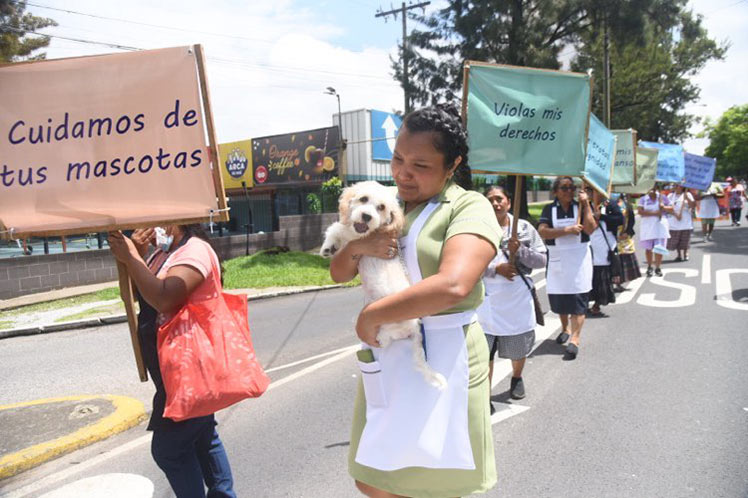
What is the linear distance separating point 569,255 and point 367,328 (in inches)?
194

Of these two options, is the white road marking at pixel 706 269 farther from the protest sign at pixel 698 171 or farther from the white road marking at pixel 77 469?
the white road marking at pixel 77 469

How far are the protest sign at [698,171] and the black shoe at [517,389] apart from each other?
469 inches

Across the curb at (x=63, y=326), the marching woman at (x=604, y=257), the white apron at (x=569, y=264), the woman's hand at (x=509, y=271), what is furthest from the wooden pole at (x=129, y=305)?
the curb at (x=63, y=326)

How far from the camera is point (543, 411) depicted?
14.5 feet

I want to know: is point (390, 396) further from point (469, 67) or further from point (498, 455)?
point (469, 67)

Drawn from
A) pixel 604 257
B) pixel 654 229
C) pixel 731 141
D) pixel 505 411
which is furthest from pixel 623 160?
pixel 731 141

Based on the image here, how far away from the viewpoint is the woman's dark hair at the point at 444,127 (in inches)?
72.6

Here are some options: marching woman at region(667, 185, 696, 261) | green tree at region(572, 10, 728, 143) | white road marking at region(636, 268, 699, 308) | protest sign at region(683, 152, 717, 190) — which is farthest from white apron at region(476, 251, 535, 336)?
green tree at region(572, 10, 728, 143)

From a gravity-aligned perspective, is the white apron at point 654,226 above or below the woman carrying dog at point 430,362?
below

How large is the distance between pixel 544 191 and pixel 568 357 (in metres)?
45.2

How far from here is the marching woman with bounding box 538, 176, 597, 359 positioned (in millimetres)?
5883

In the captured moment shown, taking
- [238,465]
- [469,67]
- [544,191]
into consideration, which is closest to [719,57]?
[544,191]

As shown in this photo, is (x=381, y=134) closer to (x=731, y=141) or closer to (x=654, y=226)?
(x=654, y=226)

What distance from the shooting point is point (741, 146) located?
71062 millimetres
